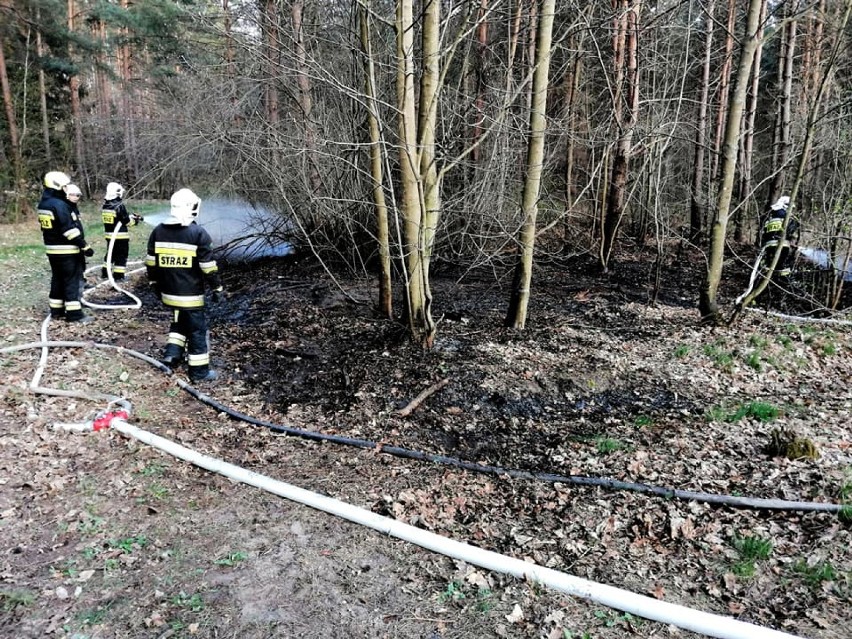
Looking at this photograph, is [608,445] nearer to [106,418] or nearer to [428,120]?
[428,120]

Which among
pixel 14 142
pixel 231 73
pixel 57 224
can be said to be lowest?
pixel 57 224

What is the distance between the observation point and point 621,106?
35.2 ft

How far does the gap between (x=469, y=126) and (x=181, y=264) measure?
4829 millimetres

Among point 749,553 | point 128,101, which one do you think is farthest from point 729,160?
point 128,101

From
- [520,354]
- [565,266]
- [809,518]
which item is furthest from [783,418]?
[565,266]

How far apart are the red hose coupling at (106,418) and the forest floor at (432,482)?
0.48ft

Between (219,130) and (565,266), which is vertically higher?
(219,130)

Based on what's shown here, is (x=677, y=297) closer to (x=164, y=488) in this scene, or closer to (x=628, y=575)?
(x=628, y=575)

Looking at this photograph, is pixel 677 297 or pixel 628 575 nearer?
pixel 628 575

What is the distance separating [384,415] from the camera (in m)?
5.35

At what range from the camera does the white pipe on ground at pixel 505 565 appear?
263cm

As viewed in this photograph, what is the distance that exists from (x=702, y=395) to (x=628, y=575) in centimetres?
326

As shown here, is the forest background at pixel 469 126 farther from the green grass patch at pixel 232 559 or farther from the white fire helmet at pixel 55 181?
the green grass patch at pixel 232 559

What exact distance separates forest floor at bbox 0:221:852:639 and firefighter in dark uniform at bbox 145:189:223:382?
0.48 metres
